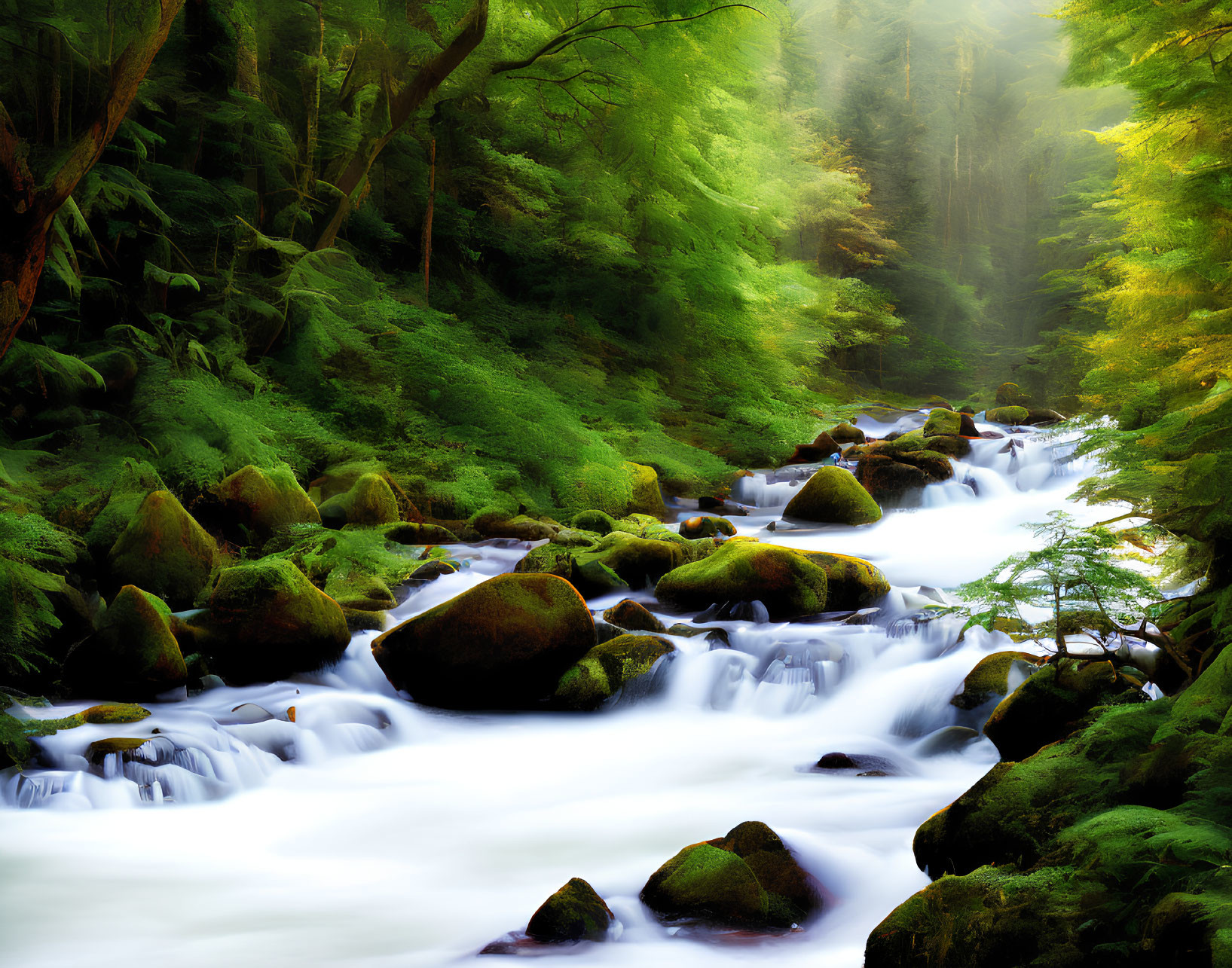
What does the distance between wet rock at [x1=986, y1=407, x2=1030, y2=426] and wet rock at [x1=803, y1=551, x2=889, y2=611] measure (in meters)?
12.9

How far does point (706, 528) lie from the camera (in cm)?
1048

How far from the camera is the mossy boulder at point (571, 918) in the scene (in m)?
3.43

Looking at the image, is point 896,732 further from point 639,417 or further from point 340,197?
point 340,197

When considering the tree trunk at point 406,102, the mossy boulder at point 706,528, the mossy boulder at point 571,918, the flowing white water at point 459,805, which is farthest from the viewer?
the mossy boulder at point 706,528

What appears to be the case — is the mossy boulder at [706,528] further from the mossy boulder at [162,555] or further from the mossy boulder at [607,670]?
the mossy boulder at [162,555]

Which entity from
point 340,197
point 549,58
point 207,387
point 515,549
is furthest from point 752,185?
point 207,387

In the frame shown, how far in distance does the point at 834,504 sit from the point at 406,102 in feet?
23.2

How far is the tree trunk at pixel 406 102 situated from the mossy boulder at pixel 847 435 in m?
10.3

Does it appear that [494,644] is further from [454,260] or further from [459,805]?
[454,260]

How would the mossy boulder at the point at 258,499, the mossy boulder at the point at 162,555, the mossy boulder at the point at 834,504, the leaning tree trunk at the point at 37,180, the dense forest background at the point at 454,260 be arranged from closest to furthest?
the leaning tree trunk at the point at 37,180
the dense forest background at the point at 454,260
the mossy boulder at the point at 162,555
the mossy boulder at the point at 258,499
the mossy boulder at the point at 834,504

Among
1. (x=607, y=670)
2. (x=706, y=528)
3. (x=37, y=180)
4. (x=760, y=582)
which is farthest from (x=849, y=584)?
(x=37, y=180)

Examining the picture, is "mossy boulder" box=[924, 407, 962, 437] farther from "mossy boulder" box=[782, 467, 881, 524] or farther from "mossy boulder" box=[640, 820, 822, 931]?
"mossy boulder" box=[640, 820, 822, 931]

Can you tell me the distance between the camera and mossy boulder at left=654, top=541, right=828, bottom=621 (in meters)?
7.45

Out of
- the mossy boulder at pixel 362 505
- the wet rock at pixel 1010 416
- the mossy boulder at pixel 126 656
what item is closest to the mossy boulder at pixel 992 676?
the mossy boulder at pixel 126 656
